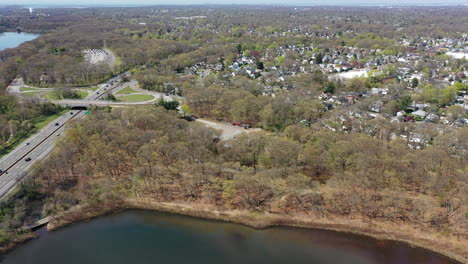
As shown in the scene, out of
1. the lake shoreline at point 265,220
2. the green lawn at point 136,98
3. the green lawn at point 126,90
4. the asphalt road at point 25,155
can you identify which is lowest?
the lake shoreline at point 265,220

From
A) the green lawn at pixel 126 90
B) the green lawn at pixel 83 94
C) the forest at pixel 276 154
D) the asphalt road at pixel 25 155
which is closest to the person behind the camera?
the forest at pixel 276 154

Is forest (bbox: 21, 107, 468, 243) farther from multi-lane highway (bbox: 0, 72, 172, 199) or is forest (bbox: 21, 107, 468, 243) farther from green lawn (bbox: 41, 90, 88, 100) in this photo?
green lawn (bbox: 41, 90, 88, 100)

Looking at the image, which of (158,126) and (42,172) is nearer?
(42,172)

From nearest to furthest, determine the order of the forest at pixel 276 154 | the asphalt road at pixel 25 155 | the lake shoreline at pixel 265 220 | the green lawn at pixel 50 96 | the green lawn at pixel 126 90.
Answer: the lake shoreline at pixel 265 220 → the forest at pixel 276 154 → the asphalt road at pixel 25 155 → the green lawn at pixel 50 96 → the green lawn at pixel 126 90

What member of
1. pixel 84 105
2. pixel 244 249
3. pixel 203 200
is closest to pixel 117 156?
pixel 203 200

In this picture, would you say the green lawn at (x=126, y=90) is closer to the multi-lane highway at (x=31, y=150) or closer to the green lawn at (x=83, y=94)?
the multi-lane highway at (x=31, y=150)

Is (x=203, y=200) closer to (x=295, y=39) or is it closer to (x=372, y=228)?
(x=372, y=228)

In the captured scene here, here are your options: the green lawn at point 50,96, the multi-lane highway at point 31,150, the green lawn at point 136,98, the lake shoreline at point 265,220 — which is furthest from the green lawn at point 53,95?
the lake shoreline at point 265,220

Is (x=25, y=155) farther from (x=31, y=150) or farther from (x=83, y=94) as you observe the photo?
(x=83, y=94)
